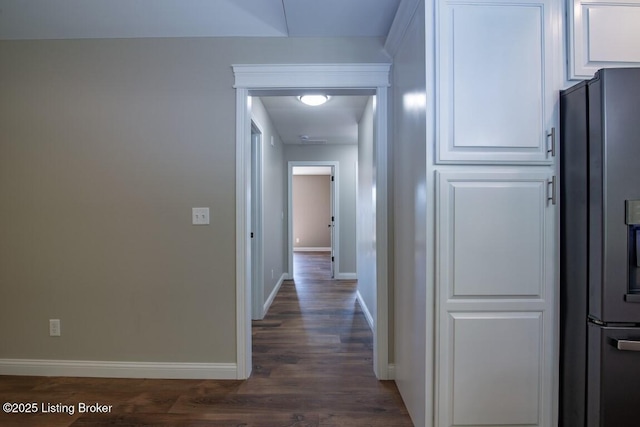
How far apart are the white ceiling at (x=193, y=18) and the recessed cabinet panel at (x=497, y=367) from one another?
1.88 meters

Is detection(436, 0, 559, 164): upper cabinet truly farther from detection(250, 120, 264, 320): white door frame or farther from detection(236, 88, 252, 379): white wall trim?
detection(250, 120, 264, 320): white door frame

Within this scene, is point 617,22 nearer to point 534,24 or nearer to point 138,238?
point 534,24

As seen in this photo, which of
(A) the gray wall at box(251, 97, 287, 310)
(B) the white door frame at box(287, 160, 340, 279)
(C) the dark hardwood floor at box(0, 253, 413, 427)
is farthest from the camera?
(B) the white door frame at box(287, 160, 340, 279)

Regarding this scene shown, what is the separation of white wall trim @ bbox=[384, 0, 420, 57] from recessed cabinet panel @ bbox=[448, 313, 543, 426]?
1580 mm

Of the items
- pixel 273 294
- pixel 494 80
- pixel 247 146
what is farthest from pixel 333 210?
pixel 494 80

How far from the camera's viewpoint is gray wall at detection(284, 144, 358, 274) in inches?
212

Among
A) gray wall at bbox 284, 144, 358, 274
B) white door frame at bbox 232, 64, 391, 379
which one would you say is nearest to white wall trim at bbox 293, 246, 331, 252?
gray wall at bbox 284, 144, 358, 274

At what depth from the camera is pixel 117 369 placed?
6.88 feet

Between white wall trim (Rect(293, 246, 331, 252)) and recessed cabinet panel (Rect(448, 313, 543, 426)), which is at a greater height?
recessed cabinet panel (Rect(448, 313, 543, 426))

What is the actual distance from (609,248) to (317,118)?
324cm

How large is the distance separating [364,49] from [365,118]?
58.6 inches

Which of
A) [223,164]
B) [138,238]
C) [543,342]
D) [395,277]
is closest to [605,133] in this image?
[543,342]

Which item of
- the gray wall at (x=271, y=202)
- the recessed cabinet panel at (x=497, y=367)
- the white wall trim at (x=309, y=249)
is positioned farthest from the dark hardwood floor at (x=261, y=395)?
the white wall trim at (x=309, y=249)

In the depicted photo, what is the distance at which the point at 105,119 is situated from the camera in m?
2.10
